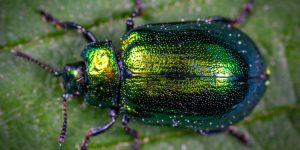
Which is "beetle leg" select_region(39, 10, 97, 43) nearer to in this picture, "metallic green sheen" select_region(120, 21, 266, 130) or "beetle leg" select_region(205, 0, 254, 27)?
"metallic green sheen" select_region(120, 21, 266, 130)

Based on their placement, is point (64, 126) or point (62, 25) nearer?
point (64, 126)

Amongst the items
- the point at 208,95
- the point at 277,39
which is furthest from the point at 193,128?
the point at 277,39

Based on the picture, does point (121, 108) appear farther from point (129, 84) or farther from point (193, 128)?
point (193, 128)

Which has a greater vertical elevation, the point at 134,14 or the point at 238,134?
the point at 134,14

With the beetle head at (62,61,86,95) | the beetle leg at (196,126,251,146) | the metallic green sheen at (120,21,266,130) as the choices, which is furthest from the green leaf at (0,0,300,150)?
the metallic green sheen at (120,21,266,130)

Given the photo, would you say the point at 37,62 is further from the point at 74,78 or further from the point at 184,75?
the point at 184,75

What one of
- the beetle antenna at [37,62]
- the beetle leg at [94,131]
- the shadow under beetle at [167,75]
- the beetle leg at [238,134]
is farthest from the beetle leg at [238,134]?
the beetle antenna at [37,62]

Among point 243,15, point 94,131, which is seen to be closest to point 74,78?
point 94,131

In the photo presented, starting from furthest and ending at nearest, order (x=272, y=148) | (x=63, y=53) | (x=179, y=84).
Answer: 1. (x=272, y=148)
2. (x=63, y=53)
3. (x=179, y=84)
